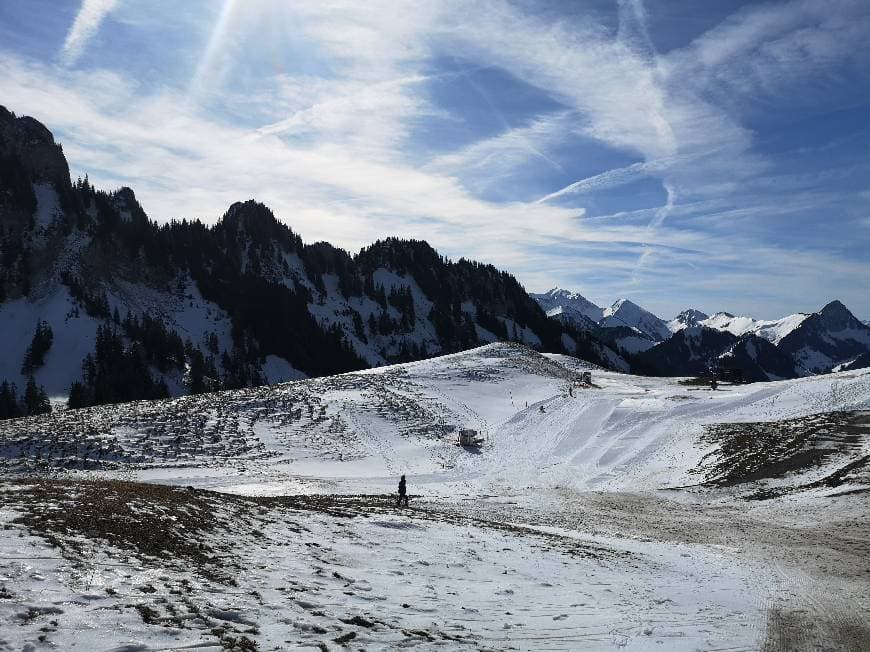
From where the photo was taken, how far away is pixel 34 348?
404ft

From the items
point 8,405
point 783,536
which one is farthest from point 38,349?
point 783,536

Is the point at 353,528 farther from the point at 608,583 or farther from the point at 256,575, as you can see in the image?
the point at 608,583

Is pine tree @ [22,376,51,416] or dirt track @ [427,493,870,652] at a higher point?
pine tree @ [22,376,51,416]

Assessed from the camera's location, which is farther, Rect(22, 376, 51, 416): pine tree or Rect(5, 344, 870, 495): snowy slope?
Rect(22, 376, 51, 416): pine tree

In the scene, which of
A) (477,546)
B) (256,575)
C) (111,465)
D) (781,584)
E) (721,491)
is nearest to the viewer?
(256,575)

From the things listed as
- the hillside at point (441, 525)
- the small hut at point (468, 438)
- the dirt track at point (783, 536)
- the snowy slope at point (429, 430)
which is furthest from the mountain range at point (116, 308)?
the dirt track at point (783, 536)

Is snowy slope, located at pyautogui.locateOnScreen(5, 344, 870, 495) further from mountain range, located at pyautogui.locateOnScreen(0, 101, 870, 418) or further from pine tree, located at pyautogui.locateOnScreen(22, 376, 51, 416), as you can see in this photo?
→ mountain range, located at pyautogui.locateOnScreen(0, 101, 870, 418)

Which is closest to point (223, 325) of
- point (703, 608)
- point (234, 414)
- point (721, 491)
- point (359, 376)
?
point (359, 376)

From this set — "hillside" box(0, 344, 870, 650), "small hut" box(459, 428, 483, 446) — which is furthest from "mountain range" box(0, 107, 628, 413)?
"small hut" box(459, 428, 483, 446)

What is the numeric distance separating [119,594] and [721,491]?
31.0m

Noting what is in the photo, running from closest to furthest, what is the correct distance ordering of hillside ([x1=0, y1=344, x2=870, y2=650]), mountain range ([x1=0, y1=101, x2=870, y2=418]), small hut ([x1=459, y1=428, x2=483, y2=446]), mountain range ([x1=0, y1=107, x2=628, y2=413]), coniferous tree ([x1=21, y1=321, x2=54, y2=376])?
hillside ([x1=0, y1=344, x2=870, y2=650]) < small hut ([x1=459, y1=428, x2=483, y2=446]) < coniferous tree ([x1=21, y1=321, x2=54, y2=376]) < mountain range ([x1=0, y1=101, x2=870, y2=418]) < mountain range ([x1=0, y1=107, x2=628, y2=413])

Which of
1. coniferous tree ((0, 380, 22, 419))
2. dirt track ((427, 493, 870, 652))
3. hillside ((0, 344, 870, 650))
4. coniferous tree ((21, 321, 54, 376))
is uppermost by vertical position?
coniferous tree ((21, 321, 54, 376))

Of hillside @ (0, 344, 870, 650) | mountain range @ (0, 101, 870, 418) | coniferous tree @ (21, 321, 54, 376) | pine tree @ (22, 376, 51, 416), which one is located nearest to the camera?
hillside @ (0, 344, 870, 650)

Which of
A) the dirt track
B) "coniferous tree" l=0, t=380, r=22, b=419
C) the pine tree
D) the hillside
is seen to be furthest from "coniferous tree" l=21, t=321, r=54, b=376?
the dirt track
